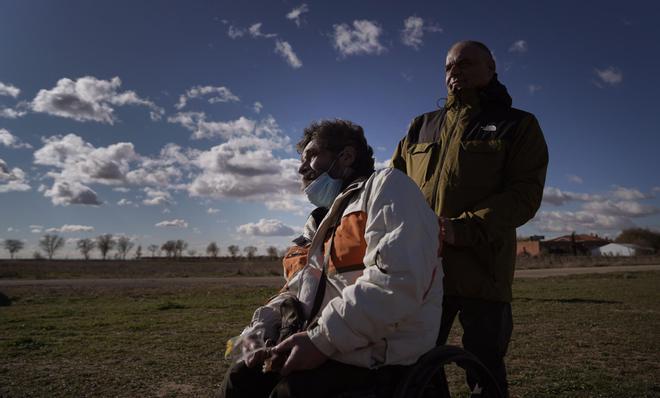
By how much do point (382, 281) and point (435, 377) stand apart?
0.61 metres

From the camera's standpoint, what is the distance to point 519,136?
7.42 ft

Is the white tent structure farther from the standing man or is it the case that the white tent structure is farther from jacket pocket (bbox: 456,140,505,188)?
jacket pocket (bbox: 456,140,505,188)

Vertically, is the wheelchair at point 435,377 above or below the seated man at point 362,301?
below

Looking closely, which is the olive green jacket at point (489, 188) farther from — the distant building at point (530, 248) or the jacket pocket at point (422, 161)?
the distant building at point (530, 248)

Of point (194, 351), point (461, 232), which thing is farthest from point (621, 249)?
point (461, 232)

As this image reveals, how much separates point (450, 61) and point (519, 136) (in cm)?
58

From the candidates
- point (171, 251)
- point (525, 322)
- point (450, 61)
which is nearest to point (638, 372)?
point (525, 322)

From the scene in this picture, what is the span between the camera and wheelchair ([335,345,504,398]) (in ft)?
5.40

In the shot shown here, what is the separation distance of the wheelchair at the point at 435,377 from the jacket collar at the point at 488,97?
129cm

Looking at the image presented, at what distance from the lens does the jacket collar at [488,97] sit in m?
2.42

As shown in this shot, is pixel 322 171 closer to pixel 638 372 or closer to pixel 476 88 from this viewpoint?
pixel 476 88

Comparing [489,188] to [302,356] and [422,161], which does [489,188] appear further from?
[302,356]

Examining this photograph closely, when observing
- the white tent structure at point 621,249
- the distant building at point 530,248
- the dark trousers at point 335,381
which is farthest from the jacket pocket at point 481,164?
the white tent structure at point 621,249

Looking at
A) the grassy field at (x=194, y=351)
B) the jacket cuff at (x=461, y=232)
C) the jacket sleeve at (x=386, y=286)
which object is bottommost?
the grassy field at (x=194, y=351)
